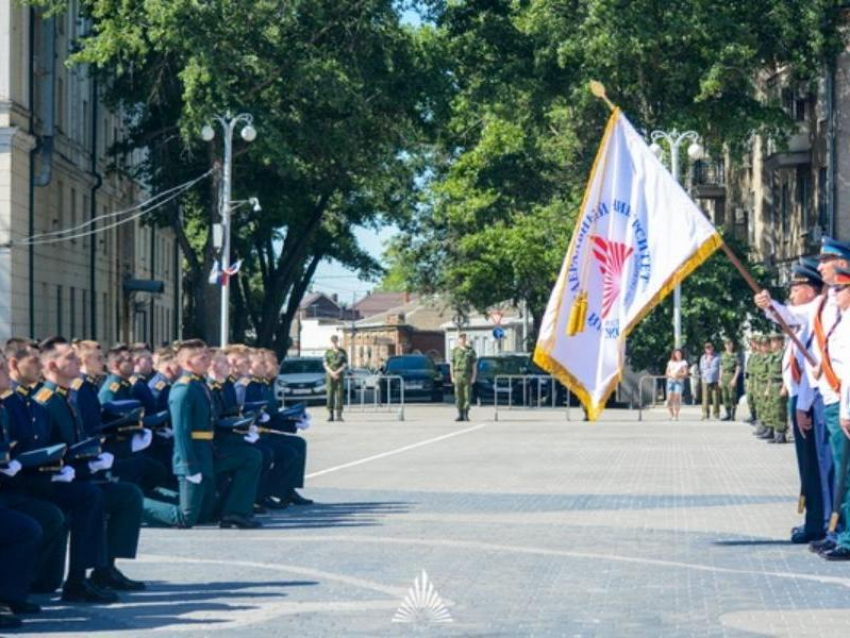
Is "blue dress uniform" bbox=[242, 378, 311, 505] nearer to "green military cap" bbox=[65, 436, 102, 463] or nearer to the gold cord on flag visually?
the gold cord on flag

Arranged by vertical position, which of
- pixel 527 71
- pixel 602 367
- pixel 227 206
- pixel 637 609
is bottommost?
pixel 637 609

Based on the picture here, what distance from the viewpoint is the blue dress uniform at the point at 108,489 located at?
1273 cm

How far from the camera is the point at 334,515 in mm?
18688

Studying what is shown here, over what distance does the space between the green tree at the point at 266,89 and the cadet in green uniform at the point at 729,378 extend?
405 inches

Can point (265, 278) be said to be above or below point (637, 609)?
above

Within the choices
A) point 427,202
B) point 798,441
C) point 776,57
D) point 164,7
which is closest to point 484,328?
point 427,202

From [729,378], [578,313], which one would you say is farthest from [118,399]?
[729,378]

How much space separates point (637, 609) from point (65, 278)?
146ft

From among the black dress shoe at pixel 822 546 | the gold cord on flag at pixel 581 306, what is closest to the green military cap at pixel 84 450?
the gold cord on flag at pixel 581 306

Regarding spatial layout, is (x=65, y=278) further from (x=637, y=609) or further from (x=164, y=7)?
(x=637, y=609)

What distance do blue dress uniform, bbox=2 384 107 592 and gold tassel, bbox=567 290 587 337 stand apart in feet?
13.7

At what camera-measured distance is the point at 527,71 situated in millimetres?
52406

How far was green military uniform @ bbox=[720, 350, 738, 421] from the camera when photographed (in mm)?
43375

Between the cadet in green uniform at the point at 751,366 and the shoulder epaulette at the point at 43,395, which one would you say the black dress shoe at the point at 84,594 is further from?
the cadet in green uniform at the point at 751,366
